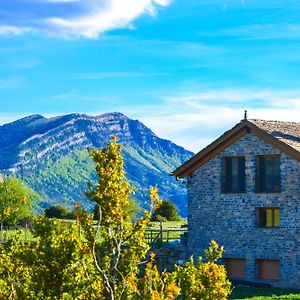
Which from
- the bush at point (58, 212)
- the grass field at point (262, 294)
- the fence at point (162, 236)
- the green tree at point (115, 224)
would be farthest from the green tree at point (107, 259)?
the bush at point (58, 212)

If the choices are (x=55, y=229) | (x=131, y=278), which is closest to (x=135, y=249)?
(x=131, y=278)

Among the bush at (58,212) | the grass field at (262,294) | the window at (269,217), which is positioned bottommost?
the grass field at (262,294)

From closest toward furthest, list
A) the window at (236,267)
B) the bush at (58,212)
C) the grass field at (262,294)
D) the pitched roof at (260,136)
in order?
the grass field at (262,294) < the pitched roof at (260,136) < the window at (236,267) < the bush at (58,212)

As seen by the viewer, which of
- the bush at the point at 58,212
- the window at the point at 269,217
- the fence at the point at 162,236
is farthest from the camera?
the bush at the point at 58,212

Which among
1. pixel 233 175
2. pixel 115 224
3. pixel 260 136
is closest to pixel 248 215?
pixel 233 175

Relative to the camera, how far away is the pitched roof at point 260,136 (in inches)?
1406

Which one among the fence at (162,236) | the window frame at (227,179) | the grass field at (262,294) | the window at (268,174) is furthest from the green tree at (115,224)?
the fence at (162,236)

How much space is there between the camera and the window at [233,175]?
124 feet

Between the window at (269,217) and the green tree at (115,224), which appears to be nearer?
the green tree at (115,224)

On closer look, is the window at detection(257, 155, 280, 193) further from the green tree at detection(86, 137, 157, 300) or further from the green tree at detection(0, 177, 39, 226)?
the green tree at detection(0, 177, 39, 226)

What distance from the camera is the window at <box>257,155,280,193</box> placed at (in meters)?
36.4

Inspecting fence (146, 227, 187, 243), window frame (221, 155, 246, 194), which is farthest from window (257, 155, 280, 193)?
fence (146, 227, 187, 243)

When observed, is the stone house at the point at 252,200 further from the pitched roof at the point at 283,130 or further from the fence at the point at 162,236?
the fence at the point at 162,236

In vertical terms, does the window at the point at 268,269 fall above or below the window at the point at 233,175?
below
